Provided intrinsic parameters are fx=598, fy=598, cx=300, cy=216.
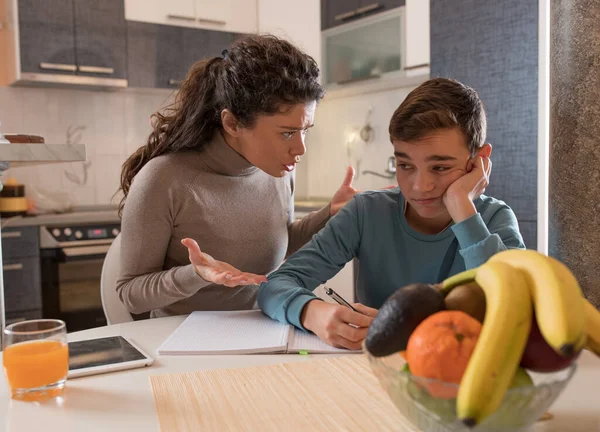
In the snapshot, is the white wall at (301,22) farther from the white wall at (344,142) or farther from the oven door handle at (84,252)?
the oven door handle at (84,252)

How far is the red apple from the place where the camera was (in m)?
0.54

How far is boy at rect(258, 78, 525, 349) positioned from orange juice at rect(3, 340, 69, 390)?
442 mm

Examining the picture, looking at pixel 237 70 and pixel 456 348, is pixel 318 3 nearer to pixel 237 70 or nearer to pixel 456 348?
pixel 237 70

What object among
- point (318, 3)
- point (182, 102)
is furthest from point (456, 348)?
point (318, 3)

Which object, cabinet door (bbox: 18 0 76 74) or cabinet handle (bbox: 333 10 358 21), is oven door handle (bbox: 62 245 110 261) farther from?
cabinet handle (bbox: 333 10 358 21)

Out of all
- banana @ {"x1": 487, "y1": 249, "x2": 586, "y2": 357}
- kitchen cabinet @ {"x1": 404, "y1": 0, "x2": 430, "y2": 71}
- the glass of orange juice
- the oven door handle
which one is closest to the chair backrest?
the glass of orange juice

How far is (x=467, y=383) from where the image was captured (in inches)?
19.3

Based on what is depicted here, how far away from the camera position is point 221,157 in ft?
5.32

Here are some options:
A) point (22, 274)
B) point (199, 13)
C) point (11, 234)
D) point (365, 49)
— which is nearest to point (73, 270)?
point (22, 274)

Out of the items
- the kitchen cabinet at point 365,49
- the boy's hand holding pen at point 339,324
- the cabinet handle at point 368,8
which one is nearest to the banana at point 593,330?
the boy's hand holding pen at point 339,324

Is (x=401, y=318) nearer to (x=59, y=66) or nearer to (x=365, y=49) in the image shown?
(x=365, y=49)

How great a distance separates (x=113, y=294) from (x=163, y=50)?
98.4 inches

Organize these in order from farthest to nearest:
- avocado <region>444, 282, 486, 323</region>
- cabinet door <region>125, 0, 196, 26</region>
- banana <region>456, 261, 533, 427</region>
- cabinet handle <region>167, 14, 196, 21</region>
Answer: cabinet handle <region>167, 14, 196, 21</region> → cabinet door <region>125, 0, 196, 26</region> → avocado <region>444, 282, 486, 323</region> → banana <region>456, 261, 533, 427</region>

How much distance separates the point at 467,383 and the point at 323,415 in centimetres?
28
